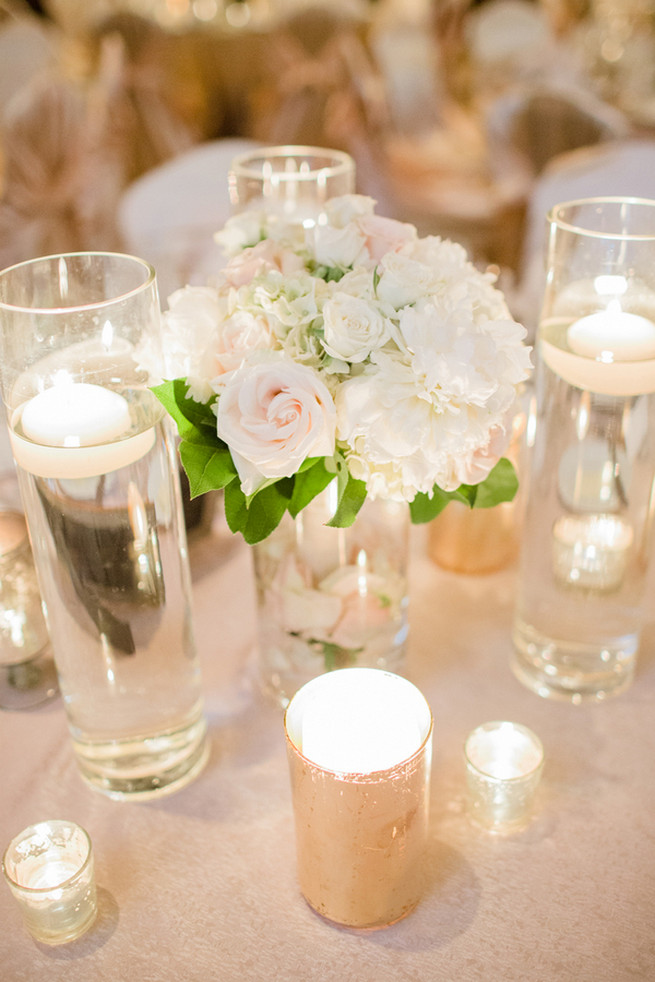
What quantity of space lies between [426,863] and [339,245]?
17.8 inches

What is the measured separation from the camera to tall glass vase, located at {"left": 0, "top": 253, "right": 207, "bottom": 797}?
575 mm

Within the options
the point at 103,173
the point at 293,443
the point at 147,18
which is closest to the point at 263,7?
the point at 147,18

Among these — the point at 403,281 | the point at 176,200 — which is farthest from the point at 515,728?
the point at 176,200

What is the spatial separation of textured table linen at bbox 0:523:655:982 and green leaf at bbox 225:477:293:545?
22 centimetres

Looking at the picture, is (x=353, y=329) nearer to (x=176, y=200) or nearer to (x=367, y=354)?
(x=367, y=354)

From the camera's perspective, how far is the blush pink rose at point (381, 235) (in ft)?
1.99

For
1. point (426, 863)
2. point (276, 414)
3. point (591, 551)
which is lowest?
point (426, 863)

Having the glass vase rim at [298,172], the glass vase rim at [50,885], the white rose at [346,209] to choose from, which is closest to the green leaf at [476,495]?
the white rose at [346,209]

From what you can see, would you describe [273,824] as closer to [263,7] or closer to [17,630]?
[17,630]

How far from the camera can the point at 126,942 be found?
0.56 meters

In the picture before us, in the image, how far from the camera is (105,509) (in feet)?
1.97

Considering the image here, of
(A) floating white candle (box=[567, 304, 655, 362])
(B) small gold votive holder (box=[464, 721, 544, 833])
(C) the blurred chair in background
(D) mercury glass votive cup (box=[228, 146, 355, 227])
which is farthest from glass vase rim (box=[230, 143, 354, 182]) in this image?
(C) the blurred chair in background

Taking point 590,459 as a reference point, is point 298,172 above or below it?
above

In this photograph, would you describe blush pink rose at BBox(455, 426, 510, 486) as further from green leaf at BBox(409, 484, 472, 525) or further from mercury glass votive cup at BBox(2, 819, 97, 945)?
mercury glass votive cup at BBox(2, 819, 97, 945)
